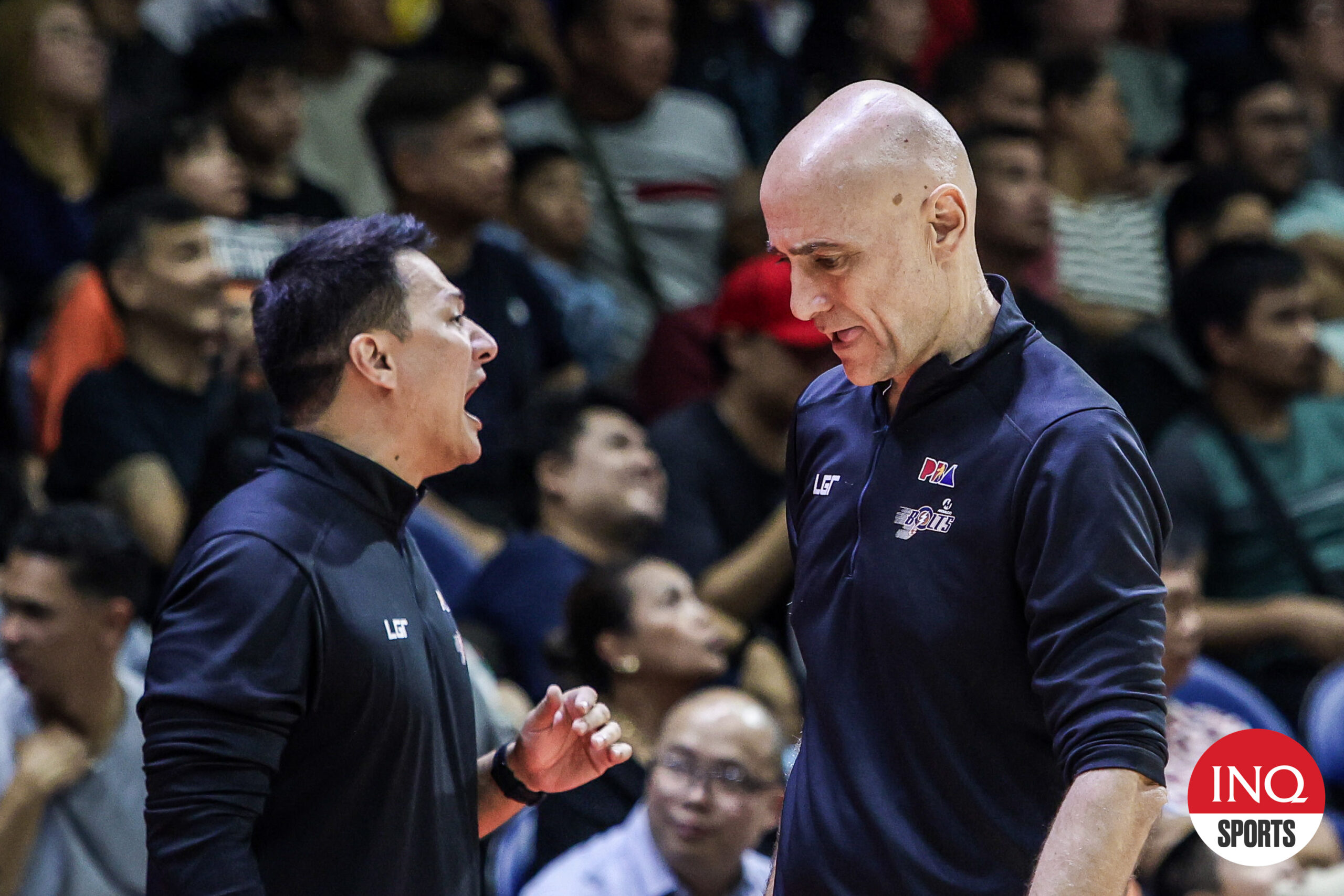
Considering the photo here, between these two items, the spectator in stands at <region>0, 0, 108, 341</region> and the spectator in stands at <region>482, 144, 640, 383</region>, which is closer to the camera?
the spectator in stands at <region>0, 0, 108, 341</region>

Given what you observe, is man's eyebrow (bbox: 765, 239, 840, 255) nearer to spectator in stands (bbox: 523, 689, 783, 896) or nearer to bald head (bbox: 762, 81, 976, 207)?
bald head (bbox: 762, 81, 976, 207)

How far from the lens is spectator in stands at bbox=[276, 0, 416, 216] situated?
6.27m

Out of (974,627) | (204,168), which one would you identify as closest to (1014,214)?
(204,168)

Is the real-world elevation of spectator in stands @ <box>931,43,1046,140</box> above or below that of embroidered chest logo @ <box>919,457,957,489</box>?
below

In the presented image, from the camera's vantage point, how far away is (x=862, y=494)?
2156mm

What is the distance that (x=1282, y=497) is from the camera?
17.1 ft

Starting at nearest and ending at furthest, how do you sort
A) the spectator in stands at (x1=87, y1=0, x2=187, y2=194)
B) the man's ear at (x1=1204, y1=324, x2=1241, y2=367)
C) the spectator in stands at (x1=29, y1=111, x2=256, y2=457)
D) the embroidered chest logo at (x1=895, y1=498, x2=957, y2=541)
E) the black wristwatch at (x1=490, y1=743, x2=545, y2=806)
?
the embroidered chest logo at (x1=895, y1=498, x2=957, y2=541) → the black wristwatch at (x1=490, y1=743, x2=545, y2=806) → the spectator in stands at (x1=29, y1=111, x2=256, y2=457) → the man's ear at (x1=1204, y1=324, x2=1241, y2=367) → the spectator in stands at (x1=87, y1=0, x2=187, y2=194)

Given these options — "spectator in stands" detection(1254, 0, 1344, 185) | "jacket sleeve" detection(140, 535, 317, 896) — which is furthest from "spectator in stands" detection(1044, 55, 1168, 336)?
"jacket sleeve" detection(140, 535, 317, 896)

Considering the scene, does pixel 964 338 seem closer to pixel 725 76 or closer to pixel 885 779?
pixel 885 779

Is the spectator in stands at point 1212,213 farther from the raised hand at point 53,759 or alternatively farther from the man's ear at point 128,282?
the raised hand at point 53,759

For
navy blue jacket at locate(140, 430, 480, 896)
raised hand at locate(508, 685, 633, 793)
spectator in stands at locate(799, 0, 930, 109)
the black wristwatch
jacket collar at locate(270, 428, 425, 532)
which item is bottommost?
spectator in stands at locate(799, 0, 930, 109)

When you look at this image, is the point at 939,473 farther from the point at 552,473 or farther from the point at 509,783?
the point at 552,473

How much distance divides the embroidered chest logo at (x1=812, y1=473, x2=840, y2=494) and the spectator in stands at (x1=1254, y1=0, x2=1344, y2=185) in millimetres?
6196

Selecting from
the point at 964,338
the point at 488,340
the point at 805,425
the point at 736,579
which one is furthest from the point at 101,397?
the point at 964,338
